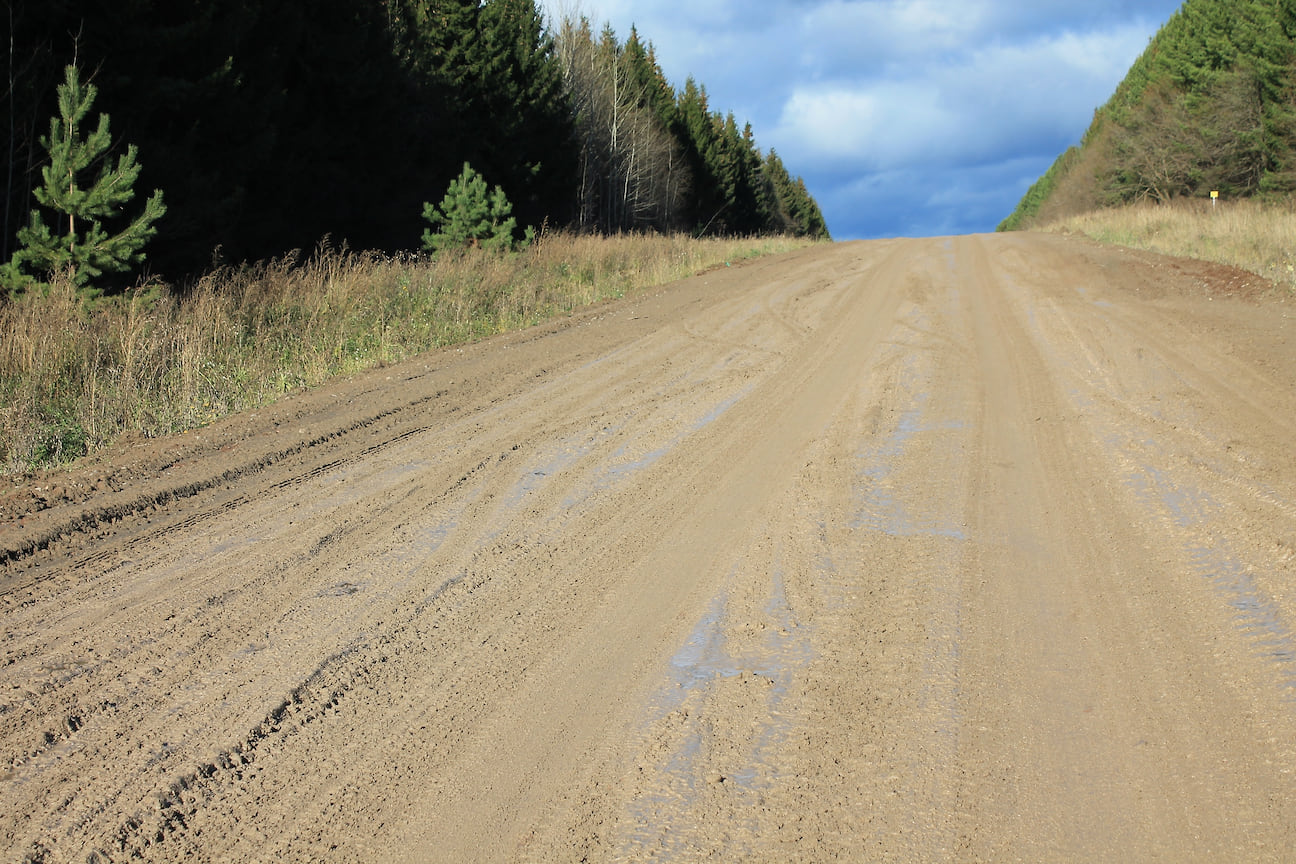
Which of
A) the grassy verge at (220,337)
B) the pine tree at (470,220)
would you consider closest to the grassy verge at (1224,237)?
the grassy verge at (220,337)

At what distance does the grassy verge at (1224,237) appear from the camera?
542 inches

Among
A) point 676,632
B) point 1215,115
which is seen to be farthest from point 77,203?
point 1215,115

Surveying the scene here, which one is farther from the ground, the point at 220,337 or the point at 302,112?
the point at 302,112

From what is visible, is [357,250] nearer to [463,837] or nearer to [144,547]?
[144,547]

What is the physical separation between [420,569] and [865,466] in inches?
117

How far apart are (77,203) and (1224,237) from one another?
19.5 m

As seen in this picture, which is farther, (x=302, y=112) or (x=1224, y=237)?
(x=302, y=112)

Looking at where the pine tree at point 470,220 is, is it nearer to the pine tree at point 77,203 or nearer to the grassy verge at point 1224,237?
the pine tree at point 77,203

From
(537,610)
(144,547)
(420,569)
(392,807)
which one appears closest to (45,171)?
(144,547)

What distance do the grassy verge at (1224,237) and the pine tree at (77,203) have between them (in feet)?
49.6

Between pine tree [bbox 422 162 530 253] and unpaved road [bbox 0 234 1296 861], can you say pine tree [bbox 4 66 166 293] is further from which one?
pine tree [bbox 422 162 530 253]

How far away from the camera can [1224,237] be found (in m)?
17.1

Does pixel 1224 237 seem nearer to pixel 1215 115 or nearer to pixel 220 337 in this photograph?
pixel 220 337

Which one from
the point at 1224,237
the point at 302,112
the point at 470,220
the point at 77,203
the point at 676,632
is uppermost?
the point at 302,112
